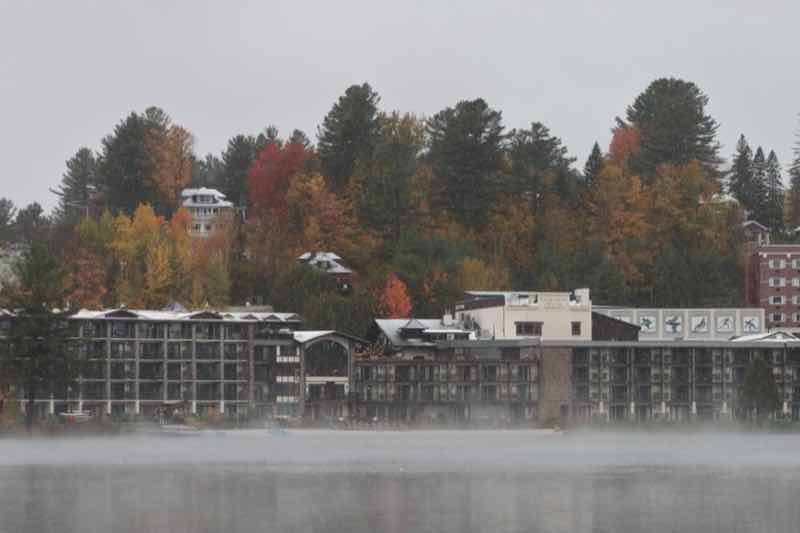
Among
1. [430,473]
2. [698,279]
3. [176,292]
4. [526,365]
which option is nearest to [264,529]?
[430,473]

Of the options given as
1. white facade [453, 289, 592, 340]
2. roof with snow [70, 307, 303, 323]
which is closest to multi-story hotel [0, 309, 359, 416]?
roof with snow [70, 307, 303, 323]

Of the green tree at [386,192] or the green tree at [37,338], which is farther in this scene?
the green tree at [386,192]

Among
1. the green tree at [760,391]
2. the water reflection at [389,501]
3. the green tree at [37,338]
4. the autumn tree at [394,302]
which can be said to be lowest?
the water reflection at [389,501]

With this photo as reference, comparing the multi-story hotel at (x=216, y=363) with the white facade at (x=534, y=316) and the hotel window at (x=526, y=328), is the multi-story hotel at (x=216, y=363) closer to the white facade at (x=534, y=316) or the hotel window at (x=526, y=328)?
the white facade at (x=534, y=316)

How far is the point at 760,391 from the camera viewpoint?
17200 cm

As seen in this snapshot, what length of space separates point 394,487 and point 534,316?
267 ft

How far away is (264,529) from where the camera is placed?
77.1m

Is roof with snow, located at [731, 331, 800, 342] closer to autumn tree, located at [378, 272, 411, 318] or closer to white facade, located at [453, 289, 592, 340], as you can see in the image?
white facade, located at [453, 289, 592, 340]

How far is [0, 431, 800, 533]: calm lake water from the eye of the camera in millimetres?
79938

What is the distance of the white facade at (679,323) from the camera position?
18688 centimetres

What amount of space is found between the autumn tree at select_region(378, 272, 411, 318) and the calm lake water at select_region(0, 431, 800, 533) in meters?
36.9

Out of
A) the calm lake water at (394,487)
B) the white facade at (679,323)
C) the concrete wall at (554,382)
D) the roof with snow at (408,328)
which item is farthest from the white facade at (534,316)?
the calm lake water at (394,487)

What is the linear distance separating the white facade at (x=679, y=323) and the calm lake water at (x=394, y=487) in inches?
1533

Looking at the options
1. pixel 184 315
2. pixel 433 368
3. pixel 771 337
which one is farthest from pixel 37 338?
pixel 771 337
